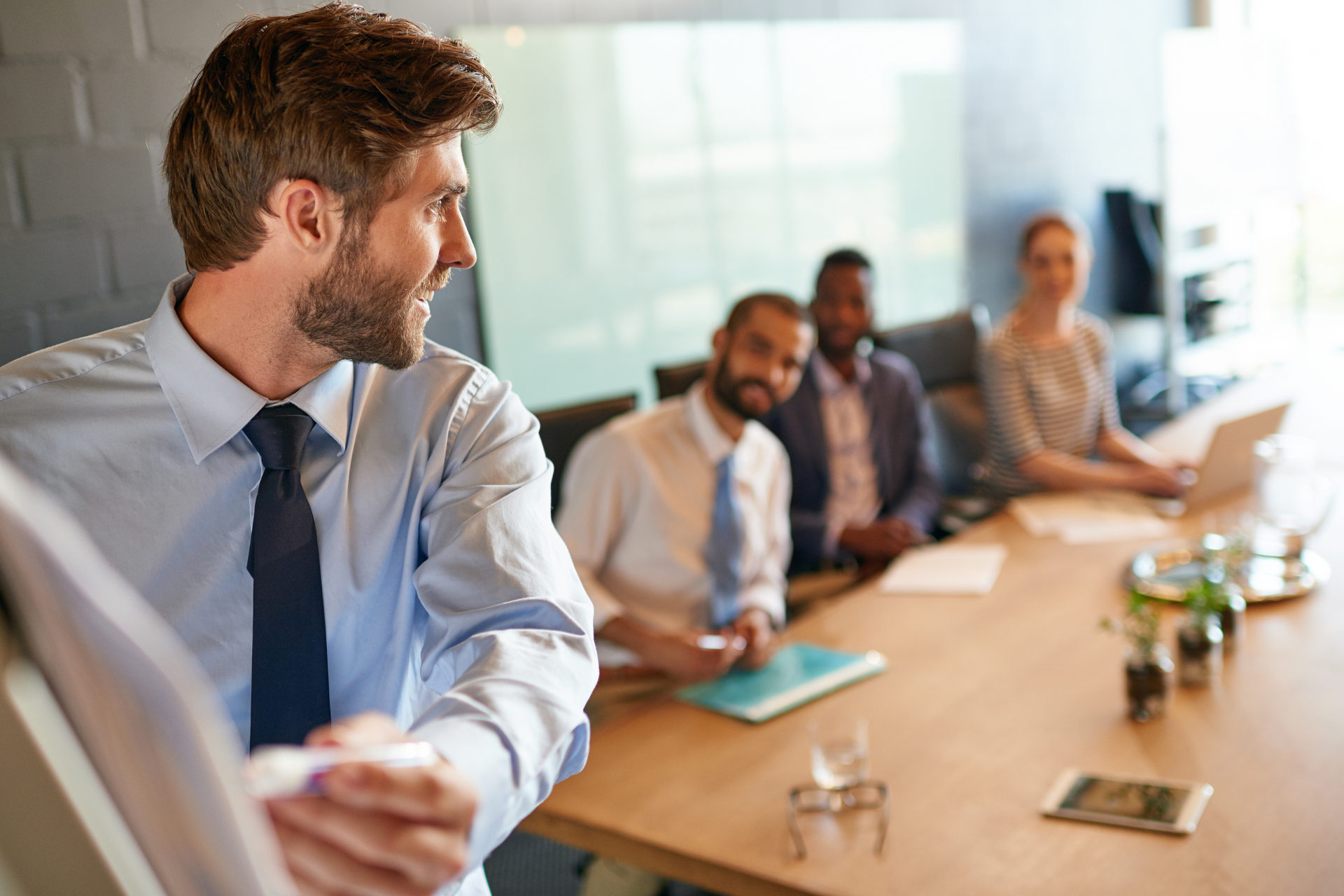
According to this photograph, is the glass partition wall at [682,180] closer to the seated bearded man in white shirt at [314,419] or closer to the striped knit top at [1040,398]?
the striped knit top at [1040,398]

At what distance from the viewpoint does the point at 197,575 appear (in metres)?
1.04

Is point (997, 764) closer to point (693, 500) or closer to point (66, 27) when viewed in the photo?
point (693, 500)

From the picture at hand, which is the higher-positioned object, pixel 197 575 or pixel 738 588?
pixel 197 575

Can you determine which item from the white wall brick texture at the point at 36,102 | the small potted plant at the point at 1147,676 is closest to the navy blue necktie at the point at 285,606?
the small potted plant at the point at 1147,676

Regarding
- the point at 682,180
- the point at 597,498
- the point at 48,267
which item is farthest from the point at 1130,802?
the point at 682,180

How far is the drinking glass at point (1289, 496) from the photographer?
2.21 meters

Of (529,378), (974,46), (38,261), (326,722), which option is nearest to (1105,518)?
(529,378)

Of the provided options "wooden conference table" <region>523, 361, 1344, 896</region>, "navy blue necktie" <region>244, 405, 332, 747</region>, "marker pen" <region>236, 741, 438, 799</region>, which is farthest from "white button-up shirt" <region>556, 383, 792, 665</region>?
"marker pen" <region>236, 741, 438, 799</region>

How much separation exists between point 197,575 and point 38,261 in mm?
1575

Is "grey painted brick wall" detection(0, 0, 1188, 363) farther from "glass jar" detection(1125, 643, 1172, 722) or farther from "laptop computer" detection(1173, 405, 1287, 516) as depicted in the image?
"glass jar" detection(1125, 643, 1172, 722)

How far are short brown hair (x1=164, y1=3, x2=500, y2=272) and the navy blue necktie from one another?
21 cm

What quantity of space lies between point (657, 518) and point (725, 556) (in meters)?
0.17

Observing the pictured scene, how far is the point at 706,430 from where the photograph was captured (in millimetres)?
2508

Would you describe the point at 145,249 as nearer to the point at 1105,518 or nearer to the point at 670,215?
the point at 670,215
